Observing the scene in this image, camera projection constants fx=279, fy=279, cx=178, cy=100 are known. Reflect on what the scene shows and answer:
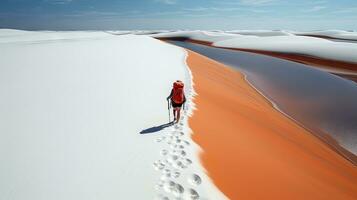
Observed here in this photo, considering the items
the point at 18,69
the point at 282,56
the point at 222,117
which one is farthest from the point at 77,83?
the point at 282,56

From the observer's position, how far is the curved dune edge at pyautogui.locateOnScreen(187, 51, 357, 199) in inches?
242

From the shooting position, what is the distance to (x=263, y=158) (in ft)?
25.4

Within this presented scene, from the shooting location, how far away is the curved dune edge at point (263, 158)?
6.16m

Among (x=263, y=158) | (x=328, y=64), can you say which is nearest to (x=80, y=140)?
(x=263, y=158)

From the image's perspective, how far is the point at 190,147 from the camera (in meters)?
6.77

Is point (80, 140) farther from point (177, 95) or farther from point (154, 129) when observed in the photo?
point (177, 95)

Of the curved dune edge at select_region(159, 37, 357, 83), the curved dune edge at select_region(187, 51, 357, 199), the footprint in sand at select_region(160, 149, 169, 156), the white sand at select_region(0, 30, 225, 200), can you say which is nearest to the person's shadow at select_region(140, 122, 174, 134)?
the white sand at select_region(0, 30, 225, 200)

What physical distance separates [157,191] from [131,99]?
6.21 metres

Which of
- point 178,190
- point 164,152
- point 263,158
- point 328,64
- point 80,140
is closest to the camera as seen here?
point 178,190

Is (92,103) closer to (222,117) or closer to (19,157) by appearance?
(19,157)

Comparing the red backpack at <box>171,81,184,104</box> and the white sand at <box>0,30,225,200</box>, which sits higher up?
the red backpack at <box>171,81,184,104</box>

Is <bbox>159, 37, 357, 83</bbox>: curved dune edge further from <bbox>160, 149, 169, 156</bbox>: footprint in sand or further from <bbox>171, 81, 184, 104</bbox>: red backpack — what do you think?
<bbox>160, 149, 169, 156</bbox>: footprint in sand

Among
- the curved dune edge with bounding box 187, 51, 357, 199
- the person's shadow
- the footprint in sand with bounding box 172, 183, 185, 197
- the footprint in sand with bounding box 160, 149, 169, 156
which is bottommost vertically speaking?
the curved dune edge with bounding box 187, 51, 357, 199

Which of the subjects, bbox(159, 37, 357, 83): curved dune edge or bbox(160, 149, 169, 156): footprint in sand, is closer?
bbox(160, 149, 169, 156): footprint in sand
